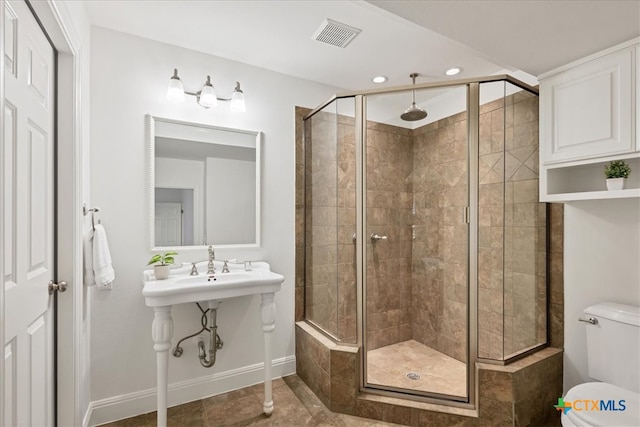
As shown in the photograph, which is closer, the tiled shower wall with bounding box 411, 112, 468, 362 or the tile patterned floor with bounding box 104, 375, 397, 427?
the tile patterned floor with bounding box 104, 375, 397, 427

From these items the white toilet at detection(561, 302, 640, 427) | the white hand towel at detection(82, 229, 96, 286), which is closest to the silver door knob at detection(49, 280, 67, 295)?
the white hand towel at detection(82, 229, 96, 286)

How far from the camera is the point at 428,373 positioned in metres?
2.14

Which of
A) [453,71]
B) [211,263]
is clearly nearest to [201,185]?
[211,263]

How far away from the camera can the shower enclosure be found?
1.92 m

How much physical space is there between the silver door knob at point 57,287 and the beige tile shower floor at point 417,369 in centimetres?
178

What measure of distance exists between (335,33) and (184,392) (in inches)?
102

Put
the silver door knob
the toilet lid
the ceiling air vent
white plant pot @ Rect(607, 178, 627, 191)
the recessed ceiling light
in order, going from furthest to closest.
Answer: the recessed ceiling light, the ceiling air vent, white plant pot @ Rect(607, 178, 627, 191), the silver door knob, the toilet lid

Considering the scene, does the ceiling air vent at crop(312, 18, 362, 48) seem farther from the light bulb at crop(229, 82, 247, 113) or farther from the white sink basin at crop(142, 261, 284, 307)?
the white sink basin at crop(142, 261, 284, 307)

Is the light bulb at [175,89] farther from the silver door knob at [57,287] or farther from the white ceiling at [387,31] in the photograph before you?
the silver door knob at [57,287]

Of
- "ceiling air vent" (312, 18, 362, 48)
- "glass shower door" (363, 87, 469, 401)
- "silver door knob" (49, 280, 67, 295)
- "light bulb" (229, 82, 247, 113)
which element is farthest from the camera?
"light bulb" (229, 82, 247, 113)

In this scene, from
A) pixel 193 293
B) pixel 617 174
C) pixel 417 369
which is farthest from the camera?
pixel 417 369

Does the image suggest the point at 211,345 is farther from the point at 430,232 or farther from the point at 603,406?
the point at 603,406

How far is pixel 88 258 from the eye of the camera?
163 cm

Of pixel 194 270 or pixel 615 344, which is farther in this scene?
pixel 194 270
